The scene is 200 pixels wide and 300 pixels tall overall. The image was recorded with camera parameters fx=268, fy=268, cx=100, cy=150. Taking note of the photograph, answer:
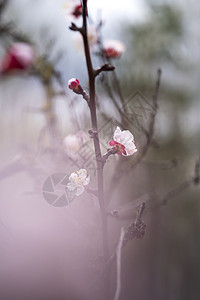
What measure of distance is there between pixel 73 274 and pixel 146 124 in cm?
22

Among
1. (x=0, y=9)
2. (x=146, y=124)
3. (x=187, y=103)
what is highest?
(x=187, y=103)

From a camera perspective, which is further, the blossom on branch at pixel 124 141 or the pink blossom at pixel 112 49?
the pink blossom at pixel 112 49

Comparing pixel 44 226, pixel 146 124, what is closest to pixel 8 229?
pixel 44 226

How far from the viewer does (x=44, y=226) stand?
33 cm

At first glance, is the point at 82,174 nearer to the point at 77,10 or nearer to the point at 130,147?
the point at 130,147

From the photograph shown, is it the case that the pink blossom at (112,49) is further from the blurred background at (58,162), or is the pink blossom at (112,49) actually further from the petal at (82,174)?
the petal at (82,174)

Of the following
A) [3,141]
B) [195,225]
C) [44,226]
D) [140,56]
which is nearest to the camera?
[44,226]

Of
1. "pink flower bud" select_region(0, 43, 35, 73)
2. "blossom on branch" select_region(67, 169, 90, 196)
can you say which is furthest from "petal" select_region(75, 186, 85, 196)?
"pink flower bud" select_region(0, 43, 35, 73)

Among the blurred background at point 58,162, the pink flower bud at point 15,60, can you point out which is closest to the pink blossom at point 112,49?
the blurred background at point 58,162

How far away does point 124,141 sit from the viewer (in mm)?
212

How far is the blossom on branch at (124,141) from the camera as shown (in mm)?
210

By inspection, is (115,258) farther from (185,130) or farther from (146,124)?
Result: (185,130)

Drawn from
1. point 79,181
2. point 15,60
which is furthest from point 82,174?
point 15,60

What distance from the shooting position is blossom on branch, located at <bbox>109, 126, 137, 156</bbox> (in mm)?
210
